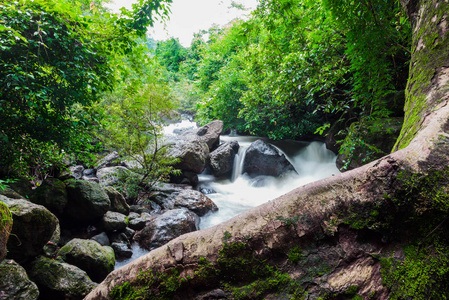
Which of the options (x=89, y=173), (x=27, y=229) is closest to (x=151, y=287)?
(x=27, y=229)

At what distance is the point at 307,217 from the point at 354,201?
287 mm

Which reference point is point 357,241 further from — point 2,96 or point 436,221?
point 2,96

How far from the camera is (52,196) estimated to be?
4586 mm

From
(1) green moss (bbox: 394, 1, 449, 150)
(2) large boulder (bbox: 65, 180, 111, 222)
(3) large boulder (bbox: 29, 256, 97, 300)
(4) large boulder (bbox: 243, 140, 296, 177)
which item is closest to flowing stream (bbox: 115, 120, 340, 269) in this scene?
(4) large boulder (bbox: 243, 140, 296, 177)

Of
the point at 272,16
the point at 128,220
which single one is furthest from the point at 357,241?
the point at 128,220

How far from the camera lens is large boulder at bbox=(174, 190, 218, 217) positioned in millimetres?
7117

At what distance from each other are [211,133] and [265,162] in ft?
11.8

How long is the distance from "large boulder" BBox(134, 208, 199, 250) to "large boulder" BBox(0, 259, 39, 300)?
2.64 meters

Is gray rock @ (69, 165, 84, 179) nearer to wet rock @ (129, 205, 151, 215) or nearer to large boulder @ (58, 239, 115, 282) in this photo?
wet rock @ (129, 205, 151, 215)

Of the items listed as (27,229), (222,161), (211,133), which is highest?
(211,133)

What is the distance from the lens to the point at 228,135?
53.3 feet

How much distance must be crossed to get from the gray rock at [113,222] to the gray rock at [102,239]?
0.21m

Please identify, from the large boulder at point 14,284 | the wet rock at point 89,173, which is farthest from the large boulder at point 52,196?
the wet rock at point 89,173

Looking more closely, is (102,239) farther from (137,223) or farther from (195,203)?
(195,203)
